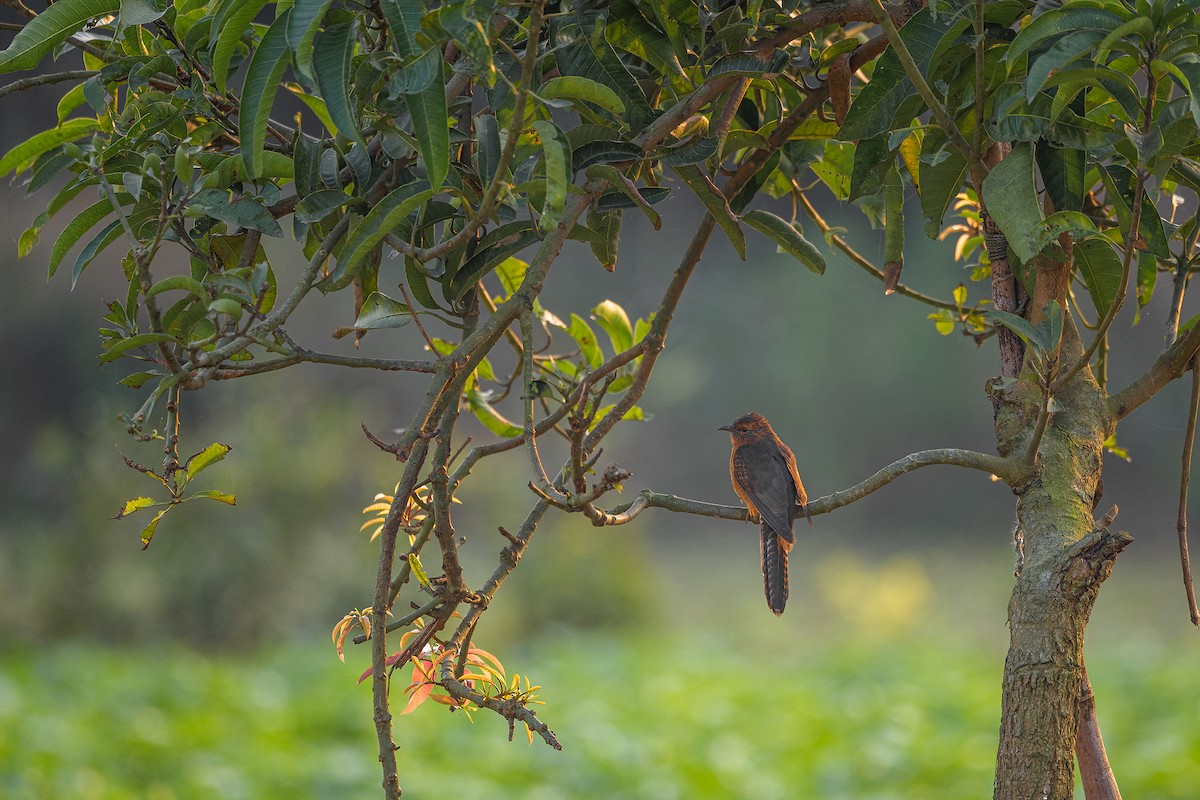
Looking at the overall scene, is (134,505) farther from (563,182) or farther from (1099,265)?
(1099,265)

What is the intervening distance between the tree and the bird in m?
0.62

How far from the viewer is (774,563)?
1791 mm

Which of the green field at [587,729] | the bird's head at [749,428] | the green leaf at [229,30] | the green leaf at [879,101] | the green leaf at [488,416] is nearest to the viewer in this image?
the green leaf at [229,30]

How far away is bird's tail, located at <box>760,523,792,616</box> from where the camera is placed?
171 cm

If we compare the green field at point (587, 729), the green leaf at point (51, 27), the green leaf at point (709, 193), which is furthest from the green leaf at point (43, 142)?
the green field at point (587, 729)

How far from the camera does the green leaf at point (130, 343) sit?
0.81 metres

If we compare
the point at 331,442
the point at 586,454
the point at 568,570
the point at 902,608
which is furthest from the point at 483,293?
the point at 902,608

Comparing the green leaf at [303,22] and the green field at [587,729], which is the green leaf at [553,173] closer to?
the green leaf at [303,22]

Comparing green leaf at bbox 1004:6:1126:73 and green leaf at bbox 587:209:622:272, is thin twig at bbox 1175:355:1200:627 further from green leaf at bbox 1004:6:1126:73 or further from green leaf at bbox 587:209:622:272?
green leaf at bbox 587:209:622:272

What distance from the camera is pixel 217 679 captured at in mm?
6094

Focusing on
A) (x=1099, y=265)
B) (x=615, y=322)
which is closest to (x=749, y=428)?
(x=615, y=322)

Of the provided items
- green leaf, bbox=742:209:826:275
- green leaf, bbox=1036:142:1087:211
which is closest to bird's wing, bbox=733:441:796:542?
green leaf, bbox=742:209:826:275

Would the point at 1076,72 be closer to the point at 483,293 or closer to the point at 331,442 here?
the point at 483,293

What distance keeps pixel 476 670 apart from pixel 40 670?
607cm
